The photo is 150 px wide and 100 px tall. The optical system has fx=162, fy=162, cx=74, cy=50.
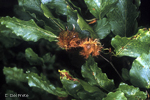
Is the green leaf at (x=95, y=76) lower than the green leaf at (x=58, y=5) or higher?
lower

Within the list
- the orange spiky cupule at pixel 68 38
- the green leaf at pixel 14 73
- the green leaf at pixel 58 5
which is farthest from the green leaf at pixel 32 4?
the green leaf at pixel 14 73

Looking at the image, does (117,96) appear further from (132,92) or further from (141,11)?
(141,11)

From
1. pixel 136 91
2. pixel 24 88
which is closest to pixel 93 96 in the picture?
pixel 136 91

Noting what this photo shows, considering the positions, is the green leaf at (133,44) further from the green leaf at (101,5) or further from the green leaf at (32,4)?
the green leaf at (32,4)

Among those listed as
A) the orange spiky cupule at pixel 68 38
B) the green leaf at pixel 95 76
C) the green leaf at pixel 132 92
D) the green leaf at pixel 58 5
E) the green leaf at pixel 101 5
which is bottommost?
the green leaf at pixel 132 92

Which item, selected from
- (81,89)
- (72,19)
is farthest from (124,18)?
(81,89)

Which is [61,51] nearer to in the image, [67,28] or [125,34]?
[67,28]
